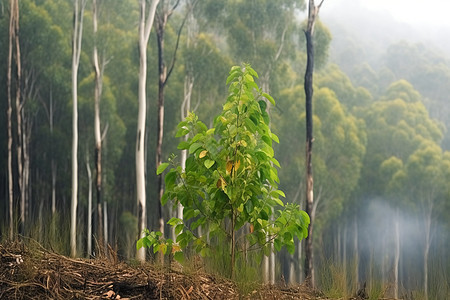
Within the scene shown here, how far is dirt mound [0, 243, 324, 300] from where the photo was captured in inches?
83.6

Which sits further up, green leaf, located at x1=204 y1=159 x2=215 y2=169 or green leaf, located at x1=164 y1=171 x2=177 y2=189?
green leaf, located at x1=204 y1=159 x2=215 y2=169

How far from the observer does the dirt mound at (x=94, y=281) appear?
2.12 metres

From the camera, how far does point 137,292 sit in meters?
2.17

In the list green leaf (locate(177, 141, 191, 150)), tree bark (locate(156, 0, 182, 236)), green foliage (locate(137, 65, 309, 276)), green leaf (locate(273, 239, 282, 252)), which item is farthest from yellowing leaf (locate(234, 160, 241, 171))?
tree bark (locate(156, 0, 182, 236))

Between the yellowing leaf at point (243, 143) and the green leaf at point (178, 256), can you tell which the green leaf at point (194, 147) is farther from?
the green leaf at point (178, 256)

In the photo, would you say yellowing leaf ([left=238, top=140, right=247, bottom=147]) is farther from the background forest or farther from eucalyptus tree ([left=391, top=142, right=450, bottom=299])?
eucalyptus tree ([left=391, top=142, right=450, bottom=299])

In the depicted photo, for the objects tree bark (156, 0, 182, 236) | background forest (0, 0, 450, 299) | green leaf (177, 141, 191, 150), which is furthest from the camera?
background forest (0, 0, 450, 299)

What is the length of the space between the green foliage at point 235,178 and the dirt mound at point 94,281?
37 cm

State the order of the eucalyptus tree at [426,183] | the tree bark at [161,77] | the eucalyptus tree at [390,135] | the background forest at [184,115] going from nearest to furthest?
the tree bark at [161,77]
the background forest at [184,115]
the eucalyptus tree at [426,183]
the eucalyptus tree at [390,135]

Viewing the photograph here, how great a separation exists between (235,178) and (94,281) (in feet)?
2.63

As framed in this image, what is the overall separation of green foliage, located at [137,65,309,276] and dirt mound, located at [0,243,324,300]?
374 millimetres

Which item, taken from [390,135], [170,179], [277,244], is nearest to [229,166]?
[170,179]

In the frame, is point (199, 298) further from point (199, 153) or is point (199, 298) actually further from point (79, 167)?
point (79, 167)

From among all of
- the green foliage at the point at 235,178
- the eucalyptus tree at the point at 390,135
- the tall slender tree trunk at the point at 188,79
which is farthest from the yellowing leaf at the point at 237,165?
the eucalyptus tree at the point at 390,135
